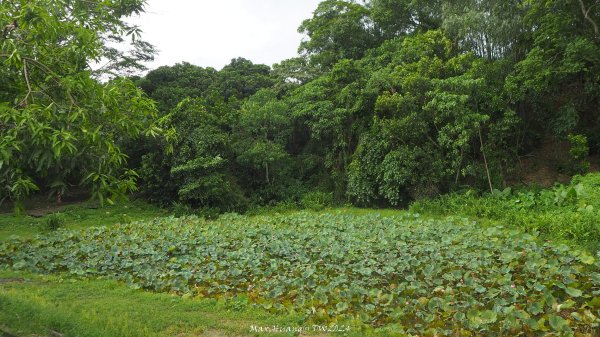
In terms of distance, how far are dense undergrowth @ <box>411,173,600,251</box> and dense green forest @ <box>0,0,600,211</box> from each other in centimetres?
89

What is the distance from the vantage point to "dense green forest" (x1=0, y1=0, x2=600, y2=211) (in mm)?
13133

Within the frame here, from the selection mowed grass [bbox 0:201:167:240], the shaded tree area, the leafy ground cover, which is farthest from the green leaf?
mowed grass [bbox 0:201:167:240]

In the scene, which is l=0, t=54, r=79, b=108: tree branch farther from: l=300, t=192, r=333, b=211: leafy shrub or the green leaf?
l=300, t=192, r=333, b=211: leafy shrub

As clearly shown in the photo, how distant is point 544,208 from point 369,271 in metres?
7.31

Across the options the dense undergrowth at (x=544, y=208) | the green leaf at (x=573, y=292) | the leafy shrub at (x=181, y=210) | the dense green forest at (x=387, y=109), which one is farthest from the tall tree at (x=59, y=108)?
the leafy shrub at (x=181, y=210)

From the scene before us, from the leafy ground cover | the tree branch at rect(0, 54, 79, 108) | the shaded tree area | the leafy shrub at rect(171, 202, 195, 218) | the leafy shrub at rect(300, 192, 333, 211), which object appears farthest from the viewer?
the leafy shrub at rect(300, 192, 333, 211)

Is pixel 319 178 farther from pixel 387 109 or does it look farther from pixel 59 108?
pixel 59 108

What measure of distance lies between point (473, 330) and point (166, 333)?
310 cm

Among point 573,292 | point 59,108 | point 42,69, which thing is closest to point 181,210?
point 42,69

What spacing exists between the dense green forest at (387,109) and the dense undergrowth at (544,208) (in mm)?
893

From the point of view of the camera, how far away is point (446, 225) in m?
9.69

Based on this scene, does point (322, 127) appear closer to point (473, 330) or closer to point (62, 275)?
point (62, 275)

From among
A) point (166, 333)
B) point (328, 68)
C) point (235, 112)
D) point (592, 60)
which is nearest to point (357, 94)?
point (328, 68)

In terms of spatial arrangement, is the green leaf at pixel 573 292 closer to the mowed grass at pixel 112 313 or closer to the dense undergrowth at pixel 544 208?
the mowed grass at pixel 112 313
